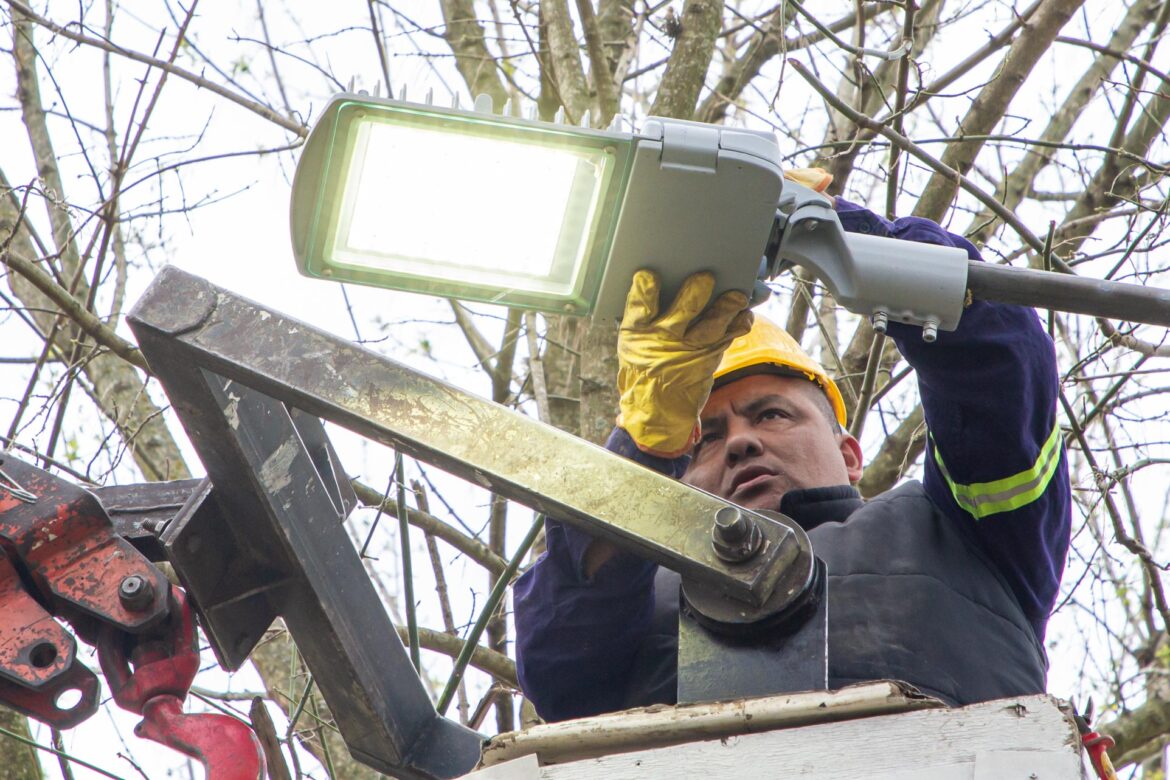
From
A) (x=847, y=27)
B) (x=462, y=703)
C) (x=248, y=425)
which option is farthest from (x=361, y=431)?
(x=847, y=27)

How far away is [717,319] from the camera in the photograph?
204 cm

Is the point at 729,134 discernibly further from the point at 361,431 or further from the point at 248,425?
the point at 248,425

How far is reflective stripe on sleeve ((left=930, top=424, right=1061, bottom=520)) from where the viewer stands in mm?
2629

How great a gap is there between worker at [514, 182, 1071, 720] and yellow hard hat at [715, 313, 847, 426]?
607 mm

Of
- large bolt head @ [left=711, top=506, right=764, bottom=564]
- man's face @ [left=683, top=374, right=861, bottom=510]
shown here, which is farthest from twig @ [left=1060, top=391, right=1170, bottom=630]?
large bolt head @ [left=711, top=506, right=764, bottom=564]

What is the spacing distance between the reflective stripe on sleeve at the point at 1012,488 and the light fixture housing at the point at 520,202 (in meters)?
0.93

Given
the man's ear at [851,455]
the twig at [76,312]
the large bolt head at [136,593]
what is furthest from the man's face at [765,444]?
the twig at [76,312]

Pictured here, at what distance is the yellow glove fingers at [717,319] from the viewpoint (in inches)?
78.4

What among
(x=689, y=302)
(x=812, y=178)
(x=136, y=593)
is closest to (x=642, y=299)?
(x=689, y=302)

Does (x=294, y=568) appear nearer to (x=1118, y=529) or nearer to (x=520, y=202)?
(x=520, y=202)

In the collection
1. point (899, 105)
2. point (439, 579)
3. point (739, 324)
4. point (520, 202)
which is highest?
point (899, 105)

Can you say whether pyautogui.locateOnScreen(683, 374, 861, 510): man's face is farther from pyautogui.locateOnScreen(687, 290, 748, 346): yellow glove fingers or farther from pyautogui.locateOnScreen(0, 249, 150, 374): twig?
pyautogui.locateOnScreen(0, 249, 150, 374): twig

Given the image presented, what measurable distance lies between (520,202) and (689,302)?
0.29 m

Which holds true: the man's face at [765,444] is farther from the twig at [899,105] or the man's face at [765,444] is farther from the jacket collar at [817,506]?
the twig at [899,105]
